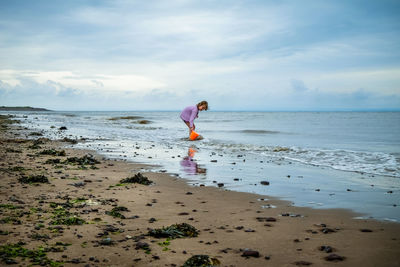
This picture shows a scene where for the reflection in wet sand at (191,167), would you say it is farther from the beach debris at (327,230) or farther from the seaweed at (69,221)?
the beach debris at (327,230)

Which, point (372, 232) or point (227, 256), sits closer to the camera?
point (227, 256)

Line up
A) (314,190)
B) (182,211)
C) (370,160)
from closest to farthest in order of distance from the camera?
1. (182,211)
2. (314,190)
3. (370,160)

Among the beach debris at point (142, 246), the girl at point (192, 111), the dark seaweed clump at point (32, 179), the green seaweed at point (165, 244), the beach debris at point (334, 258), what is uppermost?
the girl at point (192, 111)

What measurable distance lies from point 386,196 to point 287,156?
771 centimetres

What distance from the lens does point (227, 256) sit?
4.27 metres

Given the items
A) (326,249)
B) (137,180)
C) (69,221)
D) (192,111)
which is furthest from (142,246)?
(192,111)

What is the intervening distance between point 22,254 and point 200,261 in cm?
221

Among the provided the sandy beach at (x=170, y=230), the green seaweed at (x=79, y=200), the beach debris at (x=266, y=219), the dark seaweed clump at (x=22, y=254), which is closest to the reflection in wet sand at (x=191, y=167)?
the sandy beach at (x=170, y=230)

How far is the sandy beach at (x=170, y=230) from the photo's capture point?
4.15 m

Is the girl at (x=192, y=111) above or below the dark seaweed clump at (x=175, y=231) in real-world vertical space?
above

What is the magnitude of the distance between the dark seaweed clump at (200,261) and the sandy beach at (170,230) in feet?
0.06

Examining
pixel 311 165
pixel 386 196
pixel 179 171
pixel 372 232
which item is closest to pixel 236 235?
pixel 372 232

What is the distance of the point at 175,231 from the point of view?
5.02m

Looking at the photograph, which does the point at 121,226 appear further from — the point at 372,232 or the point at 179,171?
the point at 179,171
